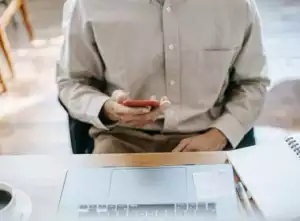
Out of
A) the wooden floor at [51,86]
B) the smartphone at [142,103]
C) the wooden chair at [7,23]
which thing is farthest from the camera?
the wooden chair at [7,23]

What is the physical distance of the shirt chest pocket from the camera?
1.20 meters

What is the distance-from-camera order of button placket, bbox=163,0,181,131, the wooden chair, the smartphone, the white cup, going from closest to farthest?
the white cup, the smartphone, button placket, bbox=163,0,181,131, the wooden chair

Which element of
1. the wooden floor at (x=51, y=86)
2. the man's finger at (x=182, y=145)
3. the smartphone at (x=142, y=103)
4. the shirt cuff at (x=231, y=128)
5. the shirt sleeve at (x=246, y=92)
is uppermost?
the smartphone at (x=142, y=103)

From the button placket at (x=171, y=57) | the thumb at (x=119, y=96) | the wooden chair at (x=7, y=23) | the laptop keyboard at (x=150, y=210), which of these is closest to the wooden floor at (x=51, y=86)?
the wooden chair at (x=7, y=23)

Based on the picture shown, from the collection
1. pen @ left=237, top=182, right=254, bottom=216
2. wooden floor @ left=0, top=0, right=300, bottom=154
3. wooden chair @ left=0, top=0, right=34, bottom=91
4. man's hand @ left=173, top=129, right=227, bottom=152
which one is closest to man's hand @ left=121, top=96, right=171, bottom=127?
man's hand @ left=173, top=129, right=227, bottom=152

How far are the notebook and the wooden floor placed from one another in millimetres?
706

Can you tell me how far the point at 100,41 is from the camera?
3.92ft

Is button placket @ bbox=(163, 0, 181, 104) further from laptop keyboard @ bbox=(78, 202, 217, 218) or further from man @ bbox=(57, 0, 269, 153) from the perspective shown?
laptop keyboard @ bbox=(78, 202, 217, 218)

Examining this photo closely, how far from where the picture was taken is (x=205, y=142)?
1229 millimetres

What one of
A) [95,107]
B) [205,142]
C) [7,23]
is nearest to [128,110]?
[95,107]

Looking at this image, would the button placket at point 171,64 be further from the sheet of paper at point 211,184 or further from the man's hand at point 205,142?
the sheet of paper at point 211,184

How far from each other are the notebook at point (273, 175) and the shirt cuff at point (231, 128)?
0.64ft

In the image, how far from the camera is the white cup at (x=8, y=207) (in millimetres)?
859

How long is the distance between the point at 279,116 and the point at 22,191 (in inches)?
54.7
